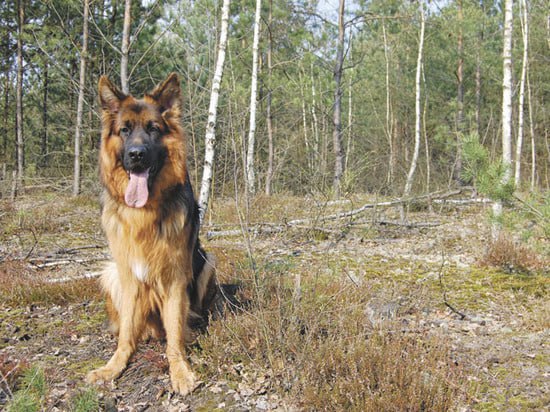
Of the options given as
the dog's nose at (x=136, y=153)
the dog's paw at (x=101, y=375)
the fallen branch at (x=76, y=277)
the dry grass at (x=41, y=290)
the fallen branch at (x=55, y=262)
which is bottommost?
the dog's paw at (x=101, y=375)

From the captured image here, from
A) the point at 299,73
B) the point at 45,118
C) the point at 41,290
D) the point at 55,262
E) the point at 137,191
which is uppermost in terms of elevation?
the point at 299,73

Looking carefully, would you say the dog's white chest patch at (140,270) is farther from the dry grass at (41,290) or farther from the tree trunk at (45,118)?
the tree trunk at (45,118)

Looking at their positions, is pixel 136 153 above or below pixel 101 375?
above

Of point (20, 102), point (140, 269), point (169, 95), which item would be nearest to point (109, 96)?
point (169, 95)

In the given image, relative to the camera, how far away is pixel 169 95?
3619 mm

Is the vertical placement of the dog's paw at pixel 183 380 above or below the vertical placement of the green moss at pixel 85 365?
above

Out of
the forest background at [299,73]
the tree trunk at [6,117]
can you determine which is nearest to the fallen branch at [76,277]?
the forest background at [299,73]

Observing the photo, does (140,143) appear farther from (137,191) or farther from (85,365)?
(85,365)

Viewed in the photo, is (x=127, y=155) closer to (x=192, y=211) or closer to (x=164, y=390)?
(x=192, y=211)

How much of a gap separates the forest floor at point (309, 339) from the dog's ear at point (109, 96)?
4.49ft

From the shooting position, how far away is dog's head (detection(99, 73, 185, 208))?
3336mm

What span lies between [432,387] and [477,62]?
18.1 m

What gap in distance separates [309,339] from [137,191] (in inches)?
66.6

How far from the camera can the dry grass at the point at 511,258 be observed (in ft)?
19.4
